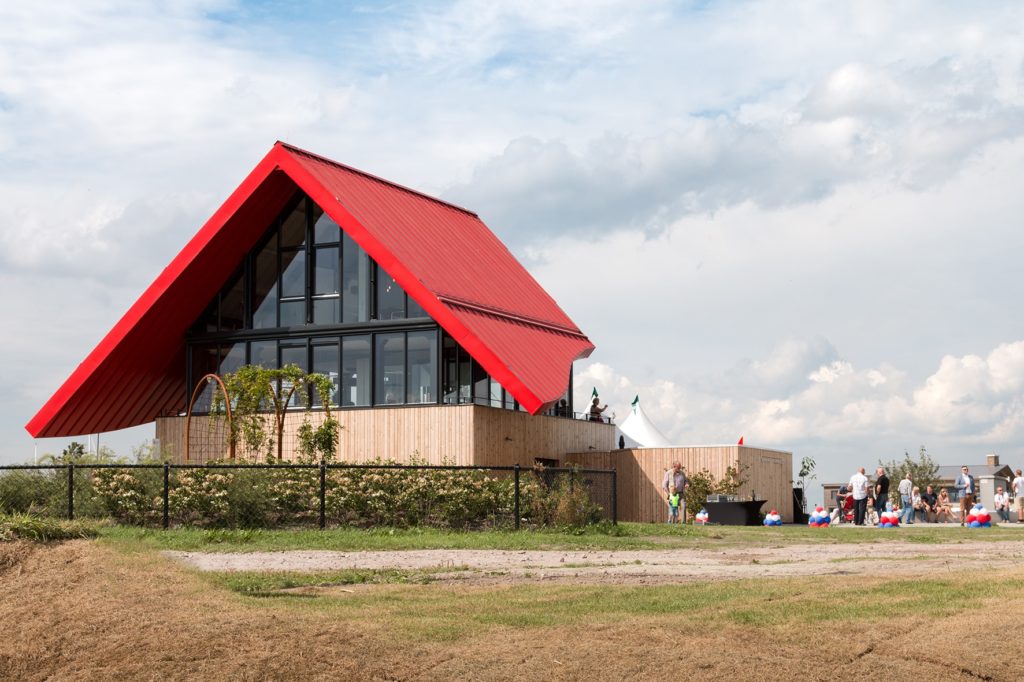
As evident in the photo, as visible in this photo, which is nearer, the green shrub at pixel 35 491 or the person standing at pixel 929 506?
the green shrub at pixel 35 491

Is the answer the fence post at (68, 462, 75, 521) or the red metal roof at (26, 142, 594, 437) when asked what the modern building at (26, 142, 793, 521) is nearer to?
the red metal roof at (26, 142, 594, 437)

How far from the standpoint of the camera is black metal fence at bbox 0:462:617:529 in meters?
22.1

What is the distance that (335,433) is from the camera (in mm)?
27328

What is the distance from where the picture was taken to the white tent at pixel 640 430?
39438 millimetres

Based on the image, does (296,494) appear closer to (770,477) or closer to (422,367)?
(422,367)

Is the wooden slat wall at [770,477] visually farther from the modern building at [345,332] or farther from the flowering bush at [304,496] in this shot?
the flowering bush at [304,496]

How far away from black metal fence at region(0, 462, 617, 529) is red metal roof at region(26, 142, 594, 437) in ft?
11.7

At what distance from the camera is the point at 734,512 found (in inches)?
1206

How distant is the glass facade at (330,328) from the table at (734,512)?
5.73 meters

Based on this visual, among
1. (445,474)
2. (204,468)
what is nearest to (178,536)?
(204,468)

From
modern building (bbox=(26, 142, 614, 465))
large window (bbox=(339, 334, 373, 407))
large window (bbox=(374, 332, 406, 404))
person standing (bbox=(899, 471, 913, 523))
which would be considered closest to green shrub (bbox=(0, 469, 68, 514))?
modern building (bbox=(26, 142, 614, 465))

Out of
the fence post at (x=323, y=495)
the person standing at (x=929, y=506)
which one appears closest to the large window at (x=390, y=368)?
the fence post at (x=323, y=495)

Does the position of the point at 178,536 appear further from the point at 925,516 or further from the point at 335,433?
the point at 925,516

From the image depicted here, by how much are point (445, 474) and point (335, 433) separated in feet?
17.0
